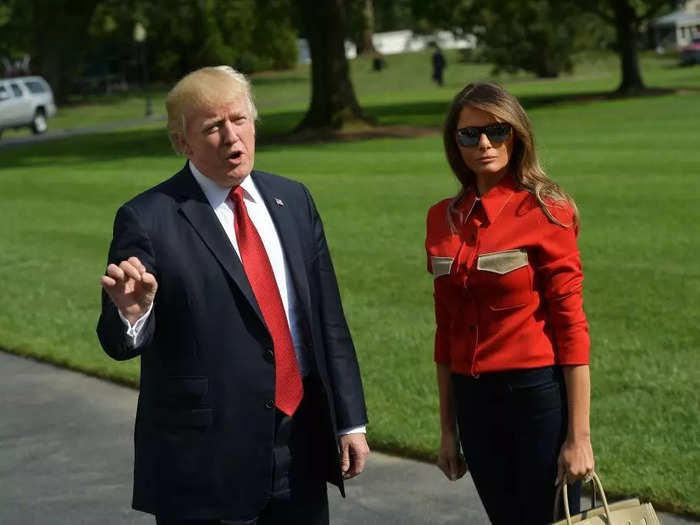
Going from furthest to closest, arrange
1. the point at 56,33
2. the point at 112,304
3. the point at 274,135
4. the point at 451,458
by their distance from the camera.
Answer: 1. the point at 56,33
2. the point at 274,135
3. the point at 451,458
4. the point at 112,304

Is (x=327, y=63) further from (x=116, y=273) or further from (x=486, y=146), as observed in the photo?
(x=116, y=273)

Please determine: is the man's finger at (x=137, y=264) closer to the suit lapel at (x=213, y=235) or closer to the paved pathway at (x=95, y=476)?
the suit lapel at (x=213, y=235)

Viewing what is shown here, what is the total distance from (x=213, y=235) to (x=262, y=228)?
167 millimetres

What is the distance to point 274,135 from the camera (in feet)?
114

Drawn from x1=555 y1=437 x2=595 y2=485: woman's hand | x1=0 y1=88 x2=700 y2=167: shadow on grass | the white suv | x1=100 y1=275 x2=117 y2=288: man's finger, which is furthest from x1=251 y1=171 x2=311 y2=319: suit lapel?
the white suv

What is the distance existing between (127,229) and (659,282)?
8.27 m

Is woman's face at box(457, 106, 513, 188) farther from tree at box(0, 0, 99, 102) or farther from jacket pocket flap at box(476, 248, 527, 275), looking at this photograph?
tree at box(0, 0, 99, 102)

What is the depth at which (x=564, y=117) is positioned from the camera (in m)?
34.9

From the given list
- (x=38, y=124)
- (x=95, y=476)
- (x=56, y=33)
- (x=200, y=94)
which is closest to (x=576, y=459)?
(x=200, y=94)

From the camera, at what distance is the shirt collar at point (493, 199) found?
12.8 feet

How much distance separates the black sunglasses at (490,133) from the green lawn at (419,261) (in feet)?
8.08

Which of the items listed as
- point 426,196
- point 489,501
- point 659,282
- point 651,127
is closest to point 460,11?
point 651,127

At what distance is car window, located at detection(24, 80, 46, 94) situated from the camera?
4872 centimetres

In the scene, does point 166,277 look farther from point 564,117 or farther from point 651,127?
point 564,117
